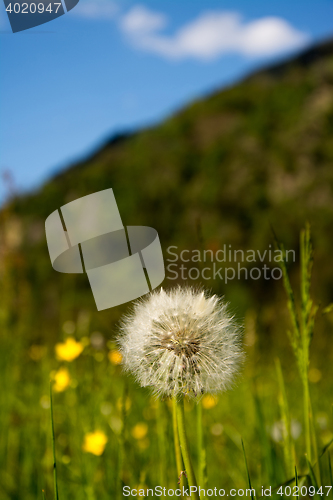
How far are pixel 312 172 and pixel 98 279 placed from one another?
9.45ft

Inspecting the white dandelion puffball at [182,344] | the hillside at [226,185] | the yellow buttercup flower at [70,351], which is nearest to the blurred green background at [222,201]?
the hillside at [226,185]

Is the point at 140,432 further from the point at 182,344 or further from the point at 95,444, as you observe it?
the point at 182,344

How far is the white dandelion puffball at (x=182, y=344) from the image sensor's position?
0.58 m

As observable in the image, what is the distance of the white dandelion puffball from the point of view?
581 mm

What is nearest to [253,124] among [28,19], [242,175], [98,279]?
[242,175]

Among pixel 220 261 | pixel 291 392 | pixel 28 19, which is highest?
pixel 28 19

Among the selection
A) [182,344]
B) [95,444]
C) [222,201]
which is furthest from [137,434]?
[222,201]

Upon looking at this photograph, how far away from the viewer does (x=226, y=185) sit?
485cm

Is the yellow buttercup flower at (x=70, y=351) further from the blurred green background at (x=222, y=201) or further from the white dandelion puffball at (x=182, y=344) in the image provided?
the white dandelion puffball at (x=182, y=344)

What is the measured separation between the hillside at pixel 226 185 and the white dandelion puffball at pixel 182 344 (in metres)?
3.21

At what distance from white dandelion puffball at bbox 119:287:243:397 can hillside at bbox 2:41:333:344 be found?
10.5 feet

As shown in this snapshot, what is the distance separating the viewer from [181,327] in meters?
0.62

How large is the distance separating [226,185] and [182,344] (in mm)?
4390

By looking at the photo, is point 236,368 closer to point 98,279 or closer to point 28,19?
point 28,19
